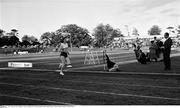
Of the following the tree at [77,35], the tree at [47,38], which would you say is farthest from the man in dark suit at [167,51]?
the tree at [47,38]

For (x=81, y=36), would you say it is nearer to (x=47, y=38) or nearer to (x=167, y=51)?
(x=47, y=38)

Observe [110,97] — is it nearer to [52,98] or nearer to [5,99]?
[52,98]

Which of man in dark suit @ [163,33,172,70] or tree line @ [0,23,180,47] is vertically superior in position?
tree line @ [0,23,180,47]

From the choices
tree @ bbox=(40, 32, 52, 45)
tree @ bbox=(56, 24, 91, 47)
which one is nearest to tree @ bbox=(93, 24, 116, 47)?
tree @ bbox=(56, 24, 91, 47)

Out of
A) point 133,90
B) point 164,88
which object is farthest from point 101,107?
point 164,88

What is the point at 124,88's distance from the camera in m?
8.50

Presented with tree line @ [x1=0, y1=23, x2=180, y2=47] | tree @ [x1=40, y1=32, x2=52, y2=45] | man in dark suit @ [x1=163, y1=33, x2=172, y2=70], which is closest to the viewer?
man in dark suit @ [x1=163, y1=33, x2=172, y2=70]

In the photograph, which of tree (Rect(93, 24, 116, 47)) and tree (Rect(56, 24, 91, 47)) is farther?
tree (Rect(56, 24, 91, 47))

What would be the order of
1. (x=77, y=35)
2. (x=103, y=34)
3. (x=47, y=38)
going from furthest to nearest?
(x=47, y=38) → (x=77, y=35) → (x=103, y=34)

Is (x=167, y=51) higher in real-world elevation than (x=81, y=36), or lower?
lower

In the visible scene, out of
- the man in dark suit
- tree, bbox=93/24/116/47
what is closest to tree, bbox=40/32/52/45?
tree, bbox=93/24/116/47

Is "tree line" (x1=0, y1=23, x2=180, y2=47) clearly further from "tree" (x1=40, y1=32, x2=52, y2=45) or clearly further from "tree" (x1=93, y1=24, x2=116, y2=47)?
"tree" (x1=40, y1=32, x2=52, y2=45)

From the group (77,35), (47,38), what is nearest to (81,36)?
(77,35)

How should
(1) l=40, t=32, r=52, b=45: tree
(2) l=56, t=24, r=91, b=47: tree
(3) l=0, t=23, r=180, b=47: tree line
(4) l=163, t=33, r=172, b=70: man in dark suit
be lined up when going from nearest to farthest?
(4) l=163, t=33, r=172, b=70: man in dark suit → (3) l=0, t=23, r=180, b=47: tree line → (2) l=56, t=24, r=91, b=47: tree → (1) l=40, t=32, r=52, b=45: tree
